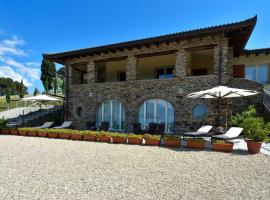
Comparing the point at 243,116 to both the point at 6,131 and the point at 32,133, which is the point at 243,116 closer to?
the point at 32,133

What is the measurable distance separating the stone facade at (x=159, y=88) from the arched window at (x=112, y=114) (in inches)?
15.9

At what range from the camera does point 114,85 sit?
1639cm

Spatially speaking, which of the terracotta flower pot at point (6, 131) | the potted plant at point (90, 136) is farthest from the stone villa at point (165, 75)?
the terracotta flower pot at point (6, 131)

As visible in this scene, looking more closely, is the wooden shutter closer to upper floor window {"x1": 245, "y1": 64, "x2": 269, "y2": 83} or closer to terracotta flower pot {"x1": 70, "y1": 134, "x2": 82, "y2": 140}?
upper floor window {"x1": 245, "y1": 64, "x2": 269, "y2": 83}

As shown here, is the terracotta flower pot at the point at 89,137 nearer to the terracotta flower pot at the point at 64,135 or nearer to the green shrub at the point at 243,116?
the terracotta flower pot at the point at 64,135

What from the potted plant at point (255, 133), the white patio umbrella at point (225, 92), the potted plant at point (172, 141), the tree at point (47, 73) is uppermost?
the tree at point (47, 73)

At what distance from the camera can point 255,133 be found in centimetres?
841

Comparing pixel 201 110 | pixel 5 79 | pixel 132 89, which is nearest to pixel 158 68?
pixel 132 89

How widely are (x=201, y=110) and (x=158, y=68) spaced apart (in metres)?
6.35

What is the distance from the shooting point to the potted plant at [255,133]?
27.2ft

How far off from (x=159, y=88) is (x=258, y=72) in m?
9.57

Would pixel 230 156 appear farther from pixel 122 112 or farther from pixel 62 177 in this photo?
pixel 122 112

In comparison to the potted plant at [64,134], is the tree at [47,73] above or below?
above

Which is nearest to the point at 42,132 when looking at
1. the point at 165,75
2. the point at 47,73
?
the point at 165,75
